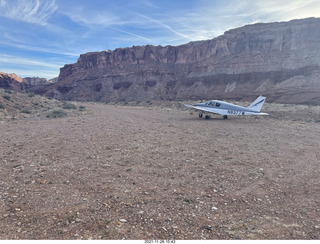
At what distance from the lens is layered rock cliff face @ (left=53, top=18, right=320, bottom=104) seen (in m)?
60.1

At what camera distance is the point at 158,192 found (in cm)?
532

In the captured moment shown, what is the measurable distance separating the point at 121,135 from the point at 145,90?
78415 millimetres

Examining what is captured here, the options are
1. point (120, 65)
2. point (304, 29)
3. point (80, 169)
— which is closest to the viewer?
point (80, 169)

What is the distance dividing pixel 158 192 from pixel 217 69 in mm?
82087

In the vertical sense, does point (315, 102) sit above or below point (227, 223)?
above

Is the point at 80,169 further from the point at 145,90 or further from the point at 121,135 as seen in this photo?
the point at 145,90

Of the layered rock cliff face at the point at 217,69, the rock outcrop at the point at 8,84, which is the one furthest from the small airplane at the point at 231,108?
the rock outcrop at the point at 8,84

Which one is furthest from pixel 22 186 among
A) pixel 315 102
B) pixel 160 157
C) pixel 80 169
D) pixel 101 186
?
pixel 315 102

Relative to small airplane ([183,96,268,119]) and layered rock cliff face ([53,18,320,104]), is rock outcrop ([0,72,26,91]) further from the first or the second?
small airplane ([183,96,268,119])

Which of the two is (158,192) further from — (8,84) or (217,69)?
(8,84)

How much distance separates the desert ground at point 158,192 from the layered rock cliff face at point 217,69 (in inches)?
1677

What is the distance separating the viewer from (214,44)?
94.1 m

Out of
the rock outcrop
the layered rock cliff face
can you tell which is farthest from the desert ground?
the rock outcrop

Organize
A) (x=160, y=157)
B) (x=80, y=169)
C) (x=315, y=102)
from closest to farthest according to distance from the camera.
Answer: (x=80, y=169) → (x=160, y=157) → (x=315, y=102)
